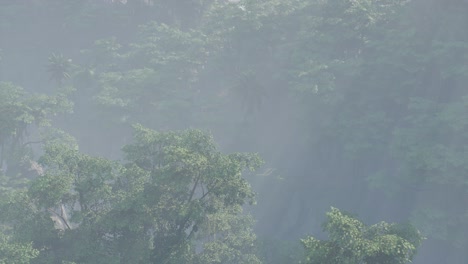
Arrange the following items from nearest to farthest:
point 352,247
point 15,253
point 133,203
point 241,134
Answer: point 352,247 → point 15,253 → point 133,203 → point 241,134

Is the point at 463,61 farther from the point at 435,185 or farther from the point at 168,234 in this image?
the point at 168,234

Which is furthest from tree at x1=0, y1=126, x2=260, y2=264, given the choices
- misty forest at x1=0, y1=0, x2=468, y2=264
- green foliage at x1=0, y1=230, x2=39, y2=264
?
green foliage at x1=0, y1=230, x2=39, y2=264

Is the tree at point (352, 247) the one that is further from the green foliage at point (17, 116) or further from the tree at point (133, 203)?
the green foliage at point (17, 116)

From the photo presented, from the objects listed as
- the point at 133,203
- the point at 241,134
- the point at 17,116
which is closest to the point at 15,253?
the point at 133,203

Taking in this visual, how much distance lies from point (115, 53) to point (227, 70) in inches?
511

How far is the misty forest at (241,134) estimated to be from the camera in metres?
22.6

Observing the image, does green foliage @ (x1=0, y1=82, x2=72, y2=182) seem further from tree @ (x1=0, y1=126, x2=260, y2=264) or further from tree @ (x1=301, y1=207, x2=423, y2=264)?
tree @ (x1=301, y1=207, x2=423, y2=264)

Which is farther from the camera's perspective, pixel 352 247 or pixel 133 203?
pixel 133 203

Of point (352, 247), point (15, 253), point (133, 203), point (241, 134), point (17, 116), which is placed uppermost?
point (241, 134)

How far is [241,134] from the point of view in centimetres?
4694

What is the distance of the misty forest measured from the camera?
2264 cm

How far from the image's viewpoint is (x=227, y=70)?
4859cm

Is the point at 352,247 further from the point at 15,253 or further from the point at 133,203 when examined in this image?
the point at 15,253

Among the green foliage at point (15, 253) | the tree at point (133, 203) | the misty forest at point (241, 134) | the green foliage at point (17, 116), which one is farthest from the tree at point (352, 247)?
the green foliage at point (17, 116)
